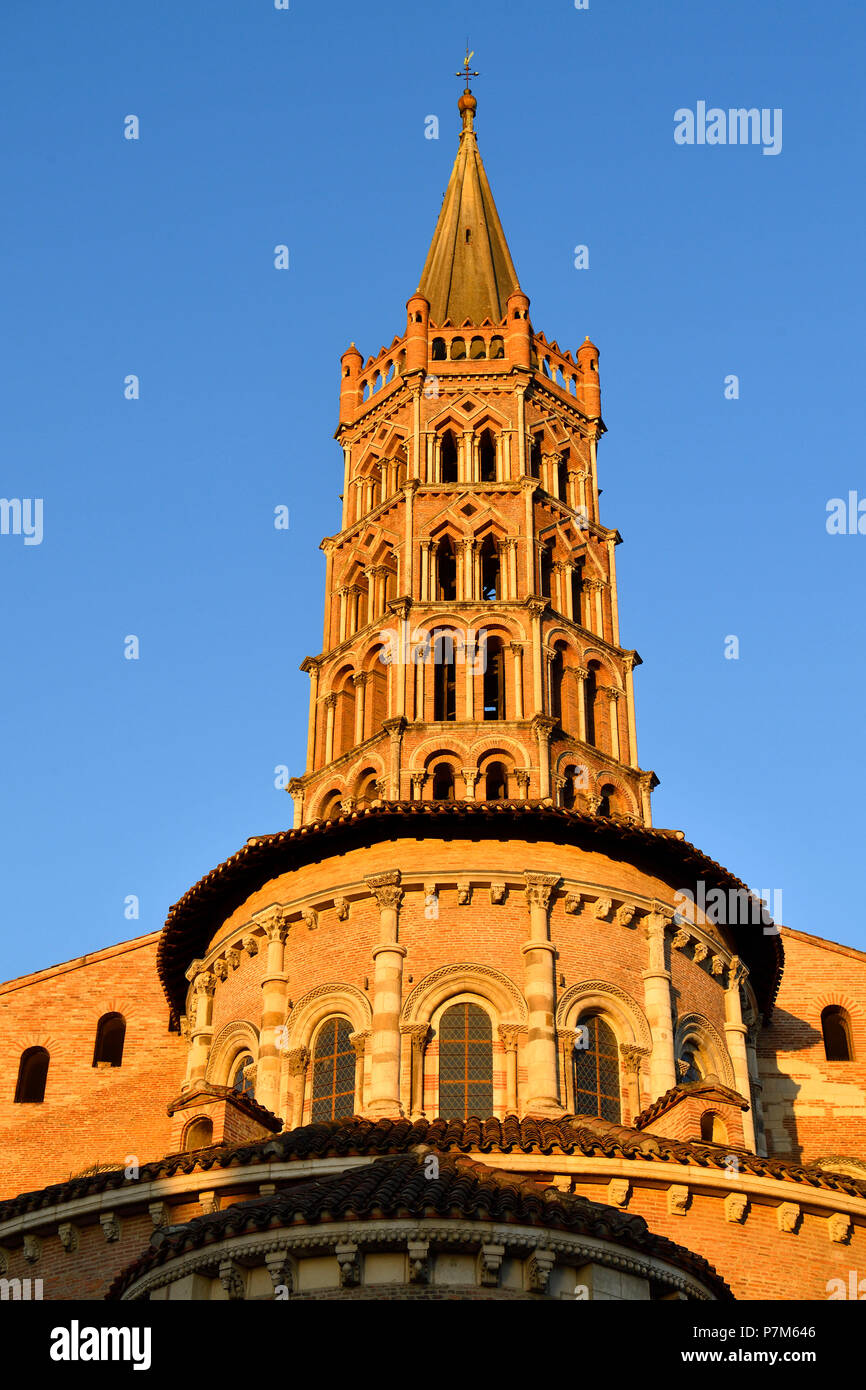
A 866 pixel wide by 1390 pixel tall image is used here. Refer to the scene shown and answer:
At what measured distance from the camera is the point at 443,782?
33.6 m

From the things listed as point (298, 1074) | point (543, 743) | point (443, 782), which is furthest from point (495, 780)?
point (298, 1074)

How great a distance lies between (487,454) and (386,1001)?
1342 centimetres

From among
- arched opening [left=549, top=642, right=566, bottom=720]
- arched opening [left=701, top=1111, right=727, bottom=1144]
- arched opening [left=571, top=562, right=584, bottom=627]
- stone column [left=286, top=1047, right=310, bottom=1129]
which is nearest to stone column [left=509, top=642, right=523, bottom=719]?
arched opening [left=549, top=642, right=566, bottom=720]

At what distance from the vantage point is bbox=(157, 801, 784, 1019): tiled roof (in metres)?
30.4

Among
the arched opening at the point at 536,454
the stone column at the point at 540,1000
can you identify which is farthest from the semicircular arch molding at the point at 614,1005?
the arched opening at the point at 536,454

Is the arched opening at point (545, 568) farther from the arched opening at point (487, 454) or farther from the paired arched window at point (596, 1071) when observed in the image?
the paired arched window at point (596, 1071)

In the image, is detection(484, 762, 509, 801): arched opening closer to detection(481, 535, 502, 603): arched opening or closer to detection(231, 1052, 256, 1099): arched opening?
detection(481, 535, 502, 603): arched opening

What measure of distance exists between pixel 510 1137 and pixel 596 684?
12.6m

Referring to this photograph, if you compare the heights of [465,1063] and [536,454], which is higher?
[536,454]

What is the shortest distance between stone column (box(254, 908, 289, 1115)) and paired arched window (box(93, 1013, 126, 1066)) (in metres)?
6.13

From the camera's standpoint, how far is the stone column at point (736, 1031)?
31.6m

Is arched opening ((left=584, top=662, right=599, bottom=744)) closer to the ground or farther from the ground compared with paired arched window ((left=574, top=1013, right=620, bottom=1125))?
farther from the ground

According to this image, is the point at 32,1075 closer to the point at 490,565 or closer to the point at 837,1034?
the point at 490,565

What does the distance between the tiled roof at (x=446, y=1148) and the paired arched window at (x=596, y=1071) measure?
2242mm
